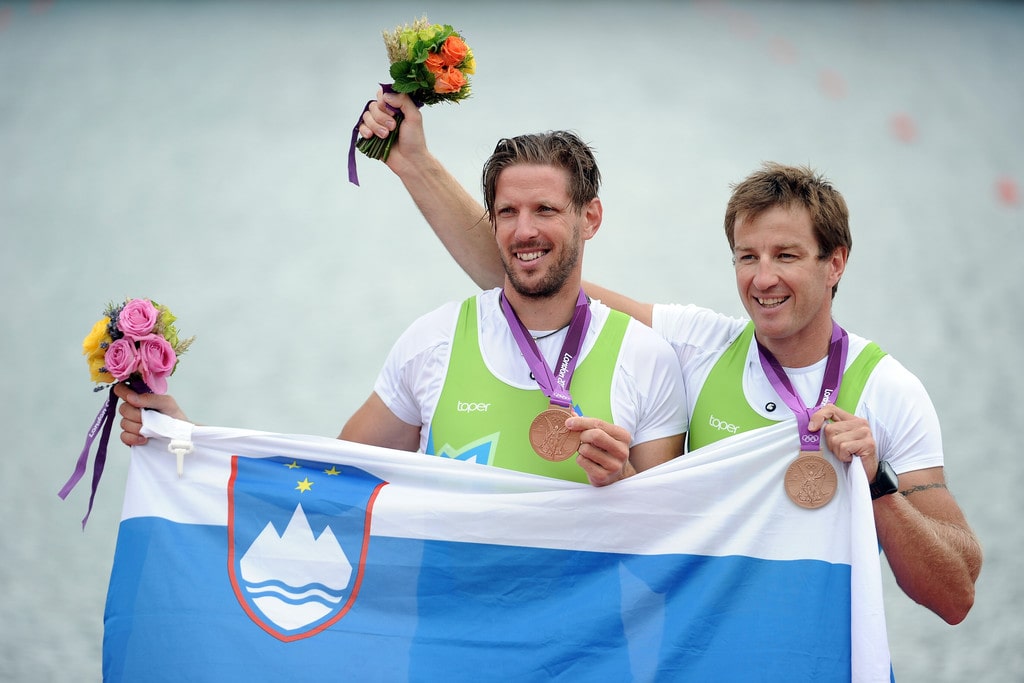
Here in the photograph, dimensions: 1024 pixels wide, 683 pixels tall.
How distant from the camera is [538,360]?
2.33 metres

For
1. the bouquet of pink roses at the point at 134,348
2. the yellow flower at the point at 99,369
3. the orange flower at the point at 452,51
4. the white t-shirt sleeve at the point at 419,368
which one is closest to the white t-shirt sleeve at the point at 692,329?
the white t-shirt sleeve at the point at 419,368

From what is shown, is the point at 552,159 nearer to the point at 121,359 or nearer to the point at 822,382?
the point at 822,382

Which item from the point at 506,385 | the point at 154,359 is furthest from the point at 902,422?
the point at 154,359

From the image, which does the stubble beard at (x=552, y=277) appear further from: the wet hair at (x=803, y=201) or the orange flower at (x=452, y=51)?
the orange flower at (x=452, y=51)

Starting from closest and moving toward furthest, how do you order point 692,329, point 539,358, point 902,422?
point 902,422 < point 539,358 < point 692,329

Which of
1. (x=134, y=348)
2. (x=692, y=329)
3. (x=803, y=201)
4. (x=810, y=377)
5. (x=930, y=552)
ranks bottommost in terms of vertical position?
(x=930, y=552)

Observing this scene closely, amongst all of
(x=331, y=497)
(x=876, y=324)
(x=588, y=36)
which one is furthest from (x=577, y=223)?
(x=588, y=36)

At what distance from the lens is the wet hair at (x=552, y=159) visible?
2.38 metres

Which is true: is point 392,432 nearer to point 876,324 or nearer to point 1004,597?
point 1004,597

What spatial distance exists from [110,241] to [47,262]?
1.57 ft

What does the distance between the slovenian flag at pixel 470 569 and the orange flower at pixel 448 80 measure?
0.82 meters

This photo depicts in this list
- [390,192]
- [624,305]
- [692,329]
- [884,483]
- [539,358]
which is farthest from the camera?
[390,192]

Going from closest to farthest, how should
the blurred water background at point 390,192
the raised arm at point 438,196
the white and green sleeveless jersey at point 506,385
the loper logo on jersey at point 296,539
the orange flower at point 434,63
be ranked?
the loper logo on jersey at point 296,539 < the white and green sleeveless jersey at point 506,385 < the orange flower at point 434,63 < the raised arm at point 438,196 < the blurred water background at point 390,192

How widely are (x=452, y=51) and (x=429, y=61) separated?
0.18ft
